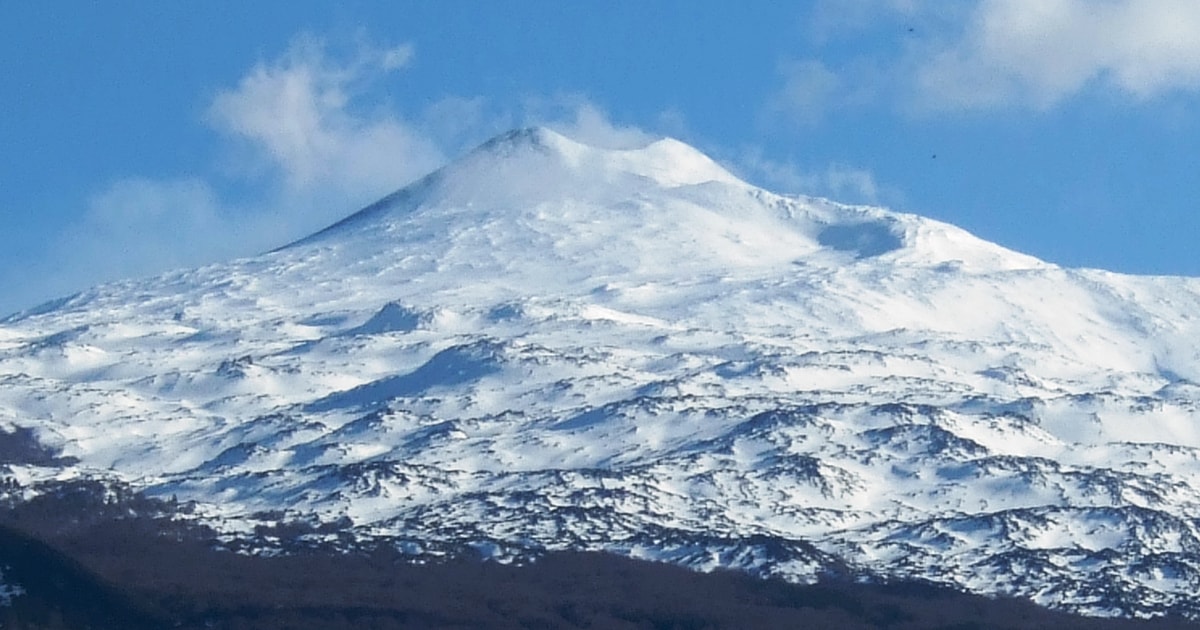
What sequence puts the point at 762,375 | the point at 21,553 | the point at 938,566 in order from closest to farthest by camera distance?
the point at 21,553, the point at 938,566, the point at 762,375

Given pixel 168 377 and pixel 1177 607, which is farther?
pixel 168 377

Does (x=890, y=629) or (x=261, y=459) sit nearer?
(x=890, y=629)

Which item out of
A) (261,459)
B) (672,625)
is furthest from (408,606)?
(261,459)

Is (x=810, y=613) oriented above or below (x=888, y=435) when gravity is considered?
below

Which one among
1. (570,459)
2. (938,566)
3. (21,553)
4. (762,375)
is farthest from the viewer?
(762,375)

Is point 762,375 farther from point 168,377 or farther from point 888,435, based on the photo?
point 168,377

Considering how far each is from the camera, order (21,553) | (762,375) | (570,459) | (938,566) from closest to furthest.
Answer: (21,553)
(938,566)
(570,459)
(762,375)

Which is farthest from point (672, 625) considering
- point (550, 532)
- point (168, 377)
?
point (168, 377)

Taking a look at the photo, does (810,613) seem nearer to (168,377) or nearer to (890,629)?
(890,629)

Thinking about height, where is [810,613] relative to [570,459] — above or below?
below
